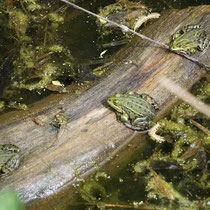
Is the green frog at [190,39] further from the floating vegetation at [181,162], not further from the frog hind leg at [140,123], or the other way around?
the frog hind leg at [140,123]

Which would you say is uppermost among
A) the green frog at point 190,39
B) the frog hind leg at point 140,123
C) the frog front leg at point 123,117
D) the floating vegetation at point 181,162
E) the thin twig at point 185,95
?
the green frog at point 190,39

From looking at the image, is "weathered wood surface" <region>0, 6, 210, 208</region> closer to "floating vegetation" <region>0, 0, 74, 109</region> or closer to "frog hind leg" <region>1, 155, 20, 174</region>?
"frog hind leg" <region>1, 155, 20, 174</region>

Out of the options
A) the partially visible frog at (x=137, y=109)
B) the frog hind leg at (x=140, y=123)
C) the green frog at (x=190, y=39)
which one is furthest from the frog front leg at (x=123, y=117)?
the green frog at (x=190, y=39)

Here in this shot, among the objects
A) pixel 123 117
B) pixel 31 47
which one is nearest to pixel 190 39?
pixel 123 117

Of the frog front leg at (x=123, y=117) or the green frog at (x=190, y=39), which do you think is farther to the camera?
the green frog at (x=190, y=39)

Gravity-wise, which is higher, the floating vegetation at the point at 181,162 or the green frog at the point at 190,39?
the green frog at the point at 190,39

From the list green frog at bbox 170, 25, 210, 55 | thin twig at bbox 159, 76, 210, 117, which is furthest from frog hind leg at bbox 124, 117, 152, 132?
green frog at bbox 170, 25, 210, 55
